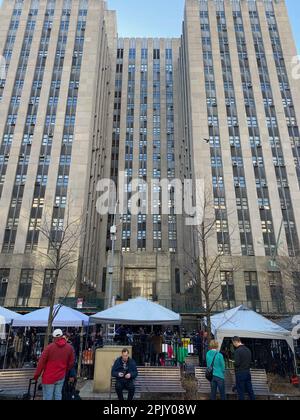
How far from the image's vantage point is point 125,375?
8.48 m

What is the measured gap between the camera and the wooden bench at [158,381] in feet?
32.0

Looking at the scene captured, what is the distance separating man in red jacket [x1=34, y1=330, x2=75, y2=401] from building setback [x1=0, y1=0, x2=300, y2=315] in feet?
93.6

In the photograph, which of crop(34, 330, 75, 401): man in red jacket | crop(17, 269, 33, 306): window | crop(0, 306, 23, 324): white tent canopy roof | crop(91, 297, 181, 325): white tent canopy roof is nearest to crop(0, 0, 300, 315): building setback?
crop(17, 269, 33, 306): window

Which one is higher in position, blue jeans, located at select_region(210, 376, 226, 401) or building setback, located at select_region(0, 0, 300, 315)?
building setback, located at select_region(0, 0, 300, 315)

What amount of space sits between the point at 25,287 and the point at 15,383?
32967mm

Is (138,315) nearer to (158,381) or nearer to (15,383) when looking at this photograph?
(158,381)

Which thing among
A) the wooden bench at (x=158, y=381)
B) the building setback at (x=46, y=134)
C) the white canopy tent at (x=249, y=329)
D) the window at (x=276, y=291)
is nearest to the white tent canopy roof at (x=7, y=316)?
the wooden bench at (x=158, y=381)

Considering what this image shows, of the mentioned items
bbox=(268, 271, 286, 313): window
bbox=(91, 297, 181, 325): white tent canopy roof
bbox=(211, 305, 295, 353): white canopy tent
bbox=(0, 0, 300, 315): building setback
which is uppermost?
bbox=(0, 0, 300, 315): building setback

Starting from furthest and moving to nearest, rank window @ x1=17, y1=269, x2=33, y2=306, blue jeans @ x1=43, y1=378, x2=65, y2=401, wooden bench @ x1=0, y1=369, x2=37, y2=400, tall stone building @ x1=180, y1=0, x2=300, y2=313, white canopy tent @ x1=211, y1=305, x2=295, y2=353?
1. tall stone building @ x1=180, y1=0, x2=300, y2=313
2. window @ x1=17, y1=269, x2=33, y2=306
3. white canopy tent @ x1=211, y1=305, x2=295, y2=353
4. wooden bench @ x1=0, y1=369, x2=37, y2=400
5. blue jeans @ x1=43, y1=378, x2=65, y2=401

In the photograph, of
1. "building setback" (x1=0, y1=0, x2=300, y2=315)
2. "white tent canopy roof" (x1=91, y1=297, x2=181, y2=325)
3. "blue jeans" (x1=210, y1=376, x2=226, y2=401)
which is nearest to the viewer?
"blue jeans" (x1=210, y1=376, x2=226, y2=401)

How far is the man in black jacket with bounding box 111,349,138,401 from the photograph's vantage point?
28.0 ft

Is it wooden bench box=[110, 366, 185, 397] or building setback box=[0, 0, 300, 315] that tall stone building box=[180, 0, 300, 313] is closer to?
building setback box=[0, 0, 300, 315]

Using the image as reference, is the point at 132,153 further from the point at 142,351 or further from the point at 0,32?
the point at 142,351

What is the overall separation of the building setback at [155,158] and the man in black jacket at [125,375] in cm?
2689
